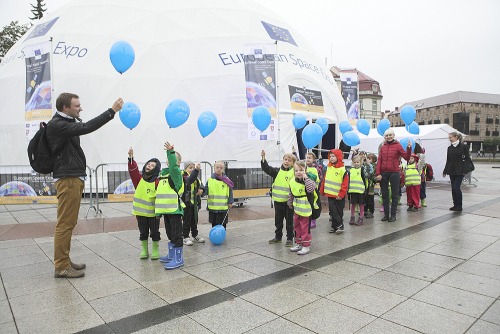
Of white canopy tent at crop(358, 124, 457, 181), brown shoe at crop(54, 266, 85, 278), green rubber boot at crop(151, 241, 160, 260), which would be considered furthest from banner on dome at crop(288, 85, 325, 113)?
brown shoe at crop(54, 266, 85, 278)

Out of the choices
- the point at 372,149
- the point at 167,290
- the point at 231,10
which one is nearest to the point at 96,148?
the point at 231,10

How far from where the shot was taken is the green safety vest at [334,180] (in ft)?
20.7

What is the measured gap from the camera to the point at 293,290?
3516 mm

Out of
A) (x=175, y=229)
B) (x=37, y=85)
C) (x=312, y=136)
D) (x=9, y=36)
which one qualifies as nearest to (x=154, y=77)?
(x=37, y=85)

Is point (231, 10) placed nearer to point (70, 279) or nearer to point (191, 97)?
point (191, 97)

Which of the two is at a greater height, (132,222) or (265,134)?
(265,134)

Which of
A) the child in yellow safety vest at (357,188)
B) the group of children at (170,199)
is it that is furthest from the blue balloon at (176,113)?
the child in yellow safety vest at (357,188)

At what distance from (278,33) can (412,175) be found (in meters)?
10.9

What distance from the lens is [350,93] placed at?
18594mm

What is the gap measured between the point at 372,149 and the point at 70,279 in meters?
19.3

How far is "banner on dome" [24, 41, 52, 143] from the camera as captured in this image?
36.0 feet

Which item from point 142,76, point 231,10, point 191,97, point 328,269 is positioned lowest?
point 328,269

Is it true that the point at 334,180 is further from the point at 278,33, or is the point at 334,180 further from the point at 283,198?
the point at 278,33

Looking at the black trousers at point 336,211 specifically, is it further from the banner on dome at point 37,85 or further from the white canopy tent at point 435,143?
the white canopy tent at point 435,143
